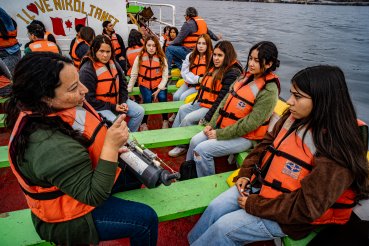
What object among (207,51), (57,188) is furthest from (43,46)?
(57,188)

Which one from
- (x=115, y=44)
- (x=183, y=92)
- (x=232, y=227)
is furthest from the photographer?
(x=115, y=44)

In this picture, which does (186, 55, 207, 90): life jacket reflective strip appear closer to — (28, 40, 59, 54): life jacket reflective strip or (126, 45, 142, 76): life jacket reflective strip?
(126, 45, 142, 76): life jacket reflective strip

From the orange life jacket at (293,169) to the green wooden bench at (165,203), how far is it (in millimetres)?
534

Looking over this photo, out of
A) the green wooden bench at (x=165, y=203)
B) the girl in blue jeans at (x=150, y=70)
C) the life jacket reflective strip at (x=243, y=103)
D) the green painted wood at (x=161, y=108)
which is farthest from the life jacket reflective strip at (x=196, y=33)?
the green wooden bench at (x=165, y=203)

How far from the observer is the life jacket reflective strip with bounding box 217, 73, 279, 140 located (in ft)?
9.29

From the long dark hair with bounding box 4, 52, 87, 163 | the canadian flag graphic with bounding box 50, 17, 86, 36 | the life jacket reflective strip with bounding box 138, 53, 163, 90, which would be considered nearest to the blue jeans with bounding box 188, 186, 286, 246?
the long dark hair with bounding box 4, 52, 87, 163

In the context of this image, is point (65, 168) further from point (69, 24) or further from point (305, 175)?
point (69, 24)

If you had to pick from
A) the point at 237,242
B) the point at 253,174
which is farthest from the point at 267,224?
the point at 253,174

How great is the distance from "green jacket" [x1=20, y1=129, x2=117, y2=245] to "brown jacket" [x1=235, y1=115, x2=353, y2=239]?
1.08m

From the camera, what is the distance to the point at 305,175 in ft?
5.70

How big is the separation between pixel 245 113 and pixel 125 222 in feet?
6.03

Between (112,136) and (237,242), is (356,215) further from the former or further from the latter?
(112,136)

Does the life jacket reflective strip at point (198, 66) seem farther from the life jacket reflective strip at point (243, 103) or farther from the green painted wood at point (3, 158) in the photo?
the green painted wood at point (3, 158)

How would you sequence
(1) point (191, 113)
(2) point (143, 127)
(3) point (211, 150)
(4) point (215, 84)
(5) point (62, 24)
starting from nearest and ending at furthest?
(3) point (211, 150)
(4) point (215, 84)
(1) point (191, 113)
(2) point (143, 127)
(5) point (62, 24)
